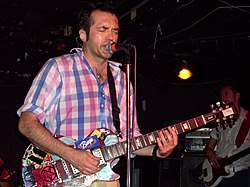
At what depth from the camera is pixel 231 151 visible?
689 cm

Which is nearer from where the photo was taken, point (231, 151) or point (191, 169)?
point (231, 151)

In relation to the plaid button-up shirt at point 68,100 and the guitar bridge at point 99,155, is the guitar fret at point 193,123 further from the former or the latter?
the guitar bridge at point 99,155

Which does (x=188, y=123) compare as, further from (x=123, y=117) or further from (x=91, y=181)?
(x=91, y=181)

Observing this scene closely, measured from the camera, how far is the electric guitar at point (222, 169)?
679 cm

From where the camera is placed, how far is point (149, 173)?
9.30m

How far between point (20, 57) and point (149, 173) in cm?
362

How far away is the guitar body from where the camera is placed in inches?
132

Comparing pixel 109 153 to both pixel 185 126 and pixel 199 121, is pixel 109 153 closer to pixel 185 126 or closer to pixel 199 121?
pixel 185 126

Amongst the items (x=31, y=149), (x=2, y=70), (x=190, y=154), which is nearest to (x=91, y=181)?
(x=31, y=149)

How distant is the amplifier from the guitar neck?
4.37 m

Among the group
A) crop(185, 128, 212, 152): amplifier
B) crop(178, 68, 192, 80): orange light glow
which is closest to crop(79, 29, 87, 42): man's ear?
crop(185, 128, 212, 152): amplifier

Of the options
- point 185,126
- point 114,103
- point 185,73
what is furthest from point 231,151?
point 114,103

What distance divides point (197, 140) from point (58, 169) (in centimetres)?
512

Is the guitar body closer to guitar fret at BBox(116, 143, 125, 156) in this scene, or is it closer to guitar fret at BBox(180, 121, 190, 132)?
guitar fret at BBox(116, 143, 125, 156)
